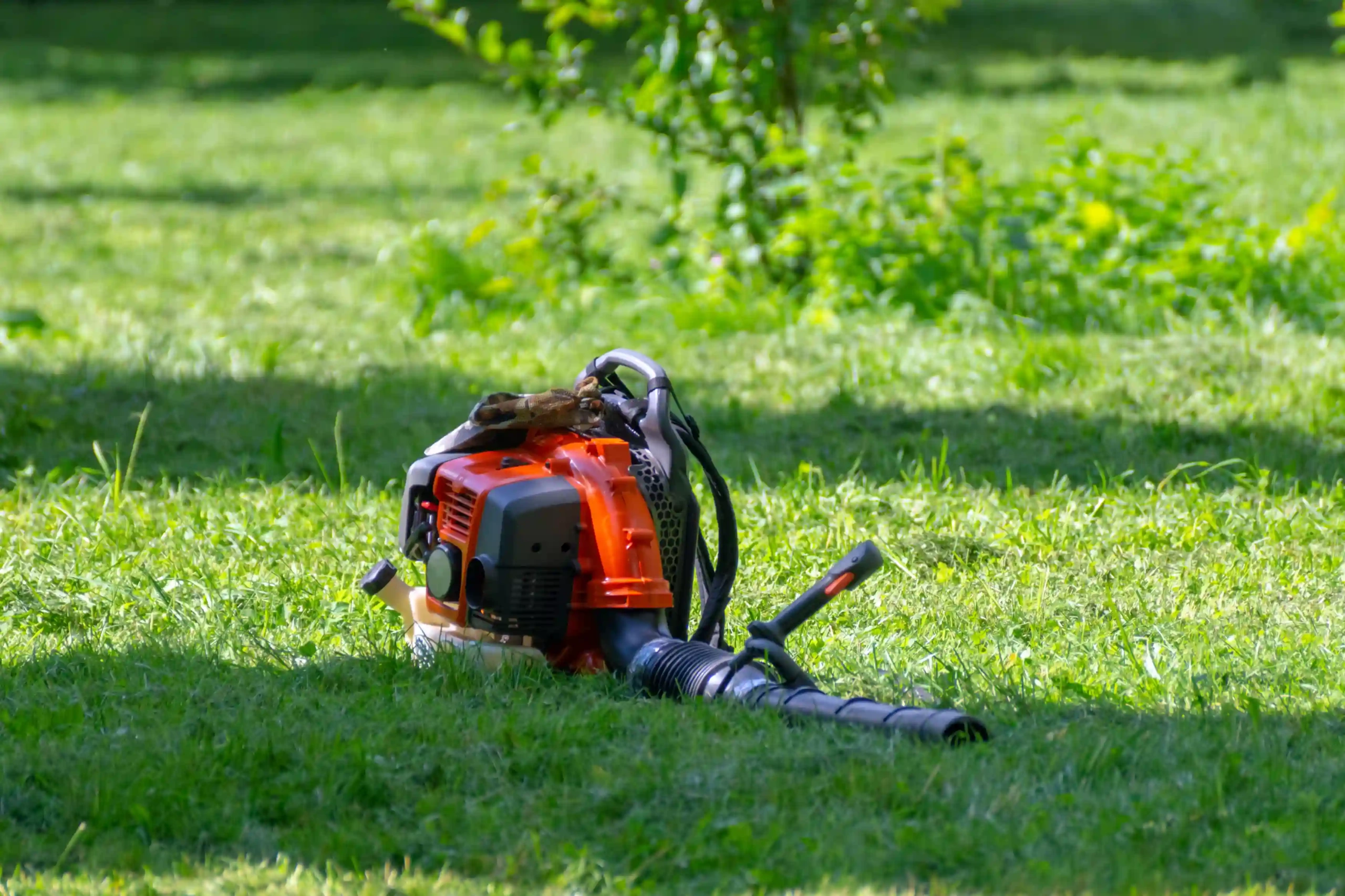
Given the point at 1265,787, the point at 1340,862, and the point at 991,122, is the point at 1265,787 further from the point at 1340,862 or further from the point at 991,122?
the point at 991,122

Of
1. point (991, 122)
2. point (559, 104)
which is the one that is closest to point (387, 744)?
point (559, 104)

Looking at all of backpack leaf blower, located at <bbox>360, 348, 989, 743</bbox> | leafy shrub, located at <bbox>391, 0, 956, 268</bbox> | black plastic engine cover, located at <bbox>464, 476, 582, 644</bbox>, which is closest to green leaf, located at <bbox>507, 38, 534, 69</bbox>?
leafy shrub, located at <bbox>391, 0, 956, 268</bbox>

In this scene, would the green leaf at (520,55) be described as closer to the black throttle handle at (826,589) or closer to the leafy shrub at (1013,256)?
the leafy shrub at (1013,256)

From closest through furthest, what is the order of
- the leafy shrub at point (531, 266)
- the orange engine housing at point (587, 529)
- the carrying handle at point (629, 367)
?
the orange engine housing at point (587, 529)
the carrying handle at point (629, 367)
the leafy shrub at point (531, 266)

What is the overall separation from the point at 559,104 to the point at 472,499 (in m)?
4.59

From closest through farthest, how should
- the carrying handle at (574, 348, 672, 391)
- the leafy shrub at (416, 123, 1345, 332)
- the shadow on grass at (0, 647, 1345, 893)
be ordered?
1. the shadow on grass at (0, 647, 1345, 893)
2. the carrying handle at (574, 348, 672, 391)
3. the leafy shrub at (416, 123, 1345, 332)

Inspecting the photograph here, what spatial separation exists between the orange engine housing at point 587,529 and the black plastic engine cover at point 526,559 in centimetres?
1

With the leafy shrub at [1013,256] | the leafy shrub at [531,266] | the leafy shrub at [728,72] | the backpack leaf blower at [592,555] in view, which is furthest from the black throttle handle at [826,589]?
the leafy shrub at [531,266]

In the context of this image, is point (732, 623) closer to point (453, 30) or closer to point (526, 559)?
point (526, 559)

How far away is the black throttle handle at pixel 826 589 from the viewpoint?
320 centimetres

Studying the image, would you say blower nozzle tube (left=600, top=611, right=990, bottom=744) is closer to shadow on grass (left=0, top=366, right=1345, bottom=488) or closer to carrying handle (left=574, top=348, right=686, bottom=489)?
carrying handle (left=574, top=348, right=686, bottom=489)

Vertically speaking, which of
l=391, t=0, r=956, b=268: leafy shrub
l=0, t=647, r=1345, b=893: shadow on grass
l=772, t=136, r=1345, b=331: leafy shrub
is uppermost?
l=391, t=0, r=956, b=268: leafy shrub

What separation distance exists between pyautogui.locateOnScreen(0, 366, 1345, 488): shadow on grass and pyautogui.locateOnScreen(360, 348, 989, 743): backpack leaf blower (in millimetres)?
1493

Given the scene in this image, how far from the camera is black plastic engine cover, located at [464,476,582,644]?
329cm
